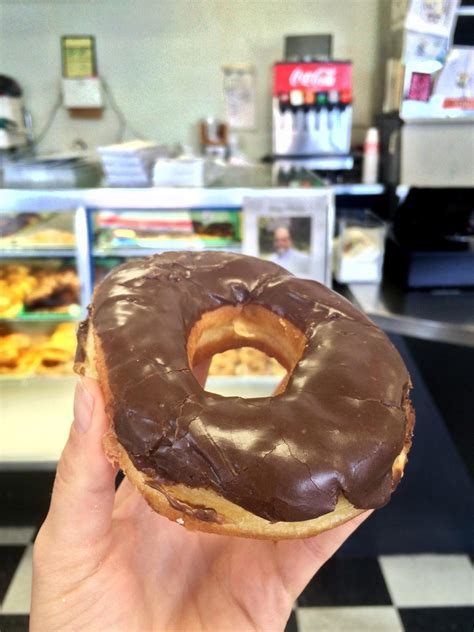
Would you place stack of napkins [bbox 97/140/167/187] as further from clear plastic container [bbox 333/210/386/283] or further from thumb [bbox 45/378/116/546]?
thumb [bbox 45/378/116/546]

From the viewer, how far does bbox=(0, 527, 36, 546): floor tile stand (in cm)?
279

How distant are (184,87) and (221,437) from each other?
447cm

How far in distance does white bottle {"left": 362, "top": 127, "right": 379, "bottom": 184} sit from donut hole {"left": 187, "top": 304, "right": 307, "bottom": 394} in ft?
10.8

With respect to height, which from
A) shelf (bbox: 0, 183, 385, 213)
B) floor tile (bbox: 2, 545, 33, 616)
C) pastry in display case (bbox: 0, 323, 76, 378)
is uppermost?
shelf (bbox: 0, 183, 385, 213)

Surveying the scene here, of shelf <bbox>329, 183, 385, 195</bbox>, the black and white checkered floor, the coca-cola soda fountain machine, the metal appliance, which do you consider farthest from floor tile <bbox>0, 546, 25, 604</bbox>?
the coca-cola soda fountain machine

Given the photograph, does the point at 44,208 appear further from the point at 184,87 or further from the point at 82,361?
the point at 184,87

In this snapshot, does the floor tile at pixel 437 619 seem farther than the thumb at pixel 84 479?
Yes

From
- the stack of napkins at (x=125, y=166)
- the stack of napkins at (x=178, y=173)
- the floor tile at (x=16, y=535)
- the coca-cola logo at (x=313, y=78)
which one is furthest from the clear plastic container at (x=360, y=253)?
the floor tile at (x=16, y=535)

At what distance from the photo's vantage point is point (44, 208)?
254 cm

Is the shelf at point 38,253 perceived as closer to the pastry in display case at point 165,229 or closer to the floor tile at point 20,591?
the pastry in display case at point 165,229

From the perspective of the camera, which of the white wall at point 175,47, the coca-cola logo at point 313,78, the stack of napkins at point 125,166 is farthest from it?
the white wall at point 175,47

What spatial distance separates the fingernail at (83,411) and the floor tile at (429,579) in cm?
216

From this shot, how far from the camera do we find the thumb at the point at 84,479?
977 millimetres

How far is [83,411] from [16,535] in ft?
7.30
